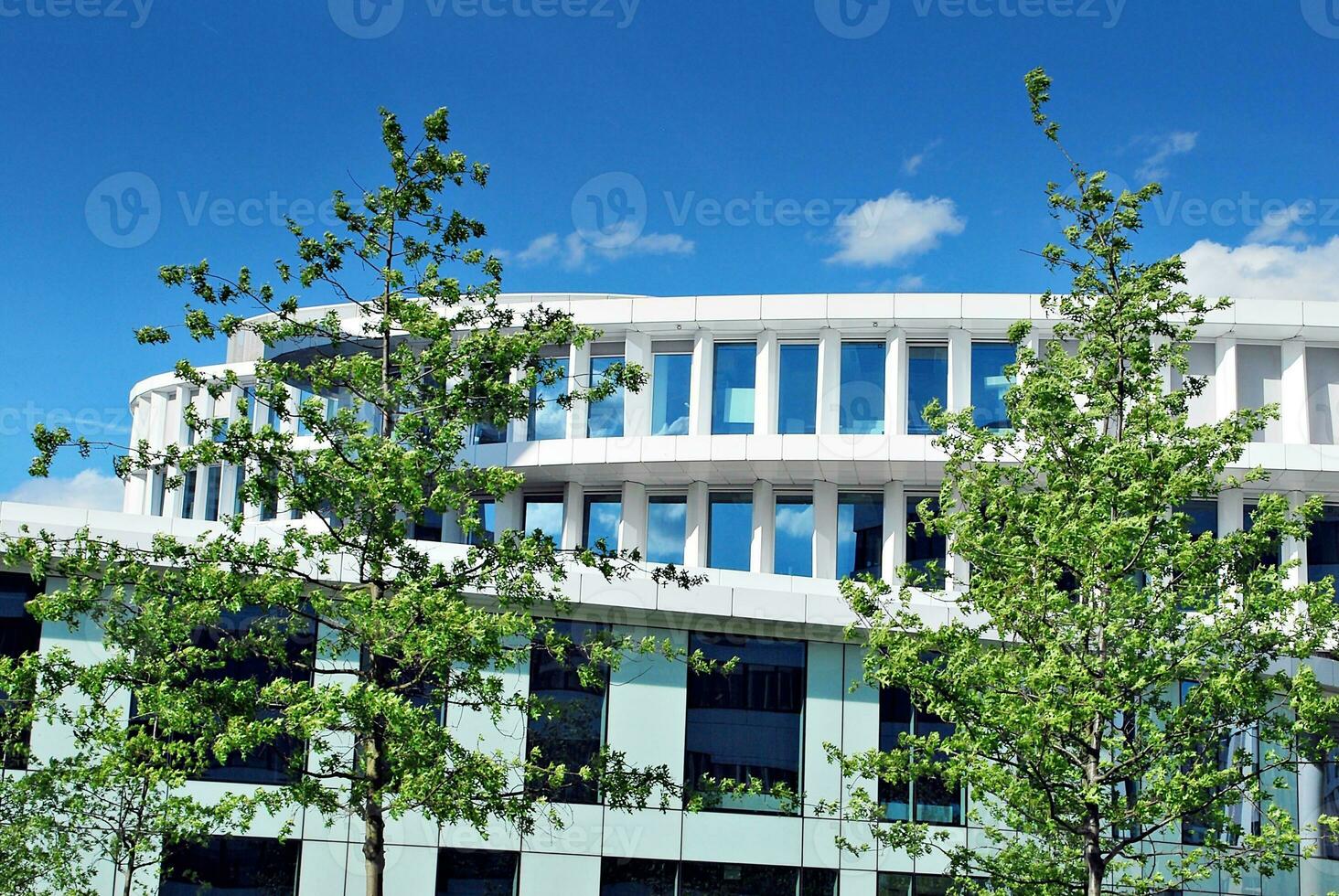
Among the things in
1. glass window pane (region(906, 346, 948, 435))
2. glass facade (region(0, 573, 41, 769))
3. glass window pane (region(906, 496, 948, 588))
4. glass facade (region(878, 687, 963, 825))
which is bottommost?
glass facade (region(878, 687, 963, 825))

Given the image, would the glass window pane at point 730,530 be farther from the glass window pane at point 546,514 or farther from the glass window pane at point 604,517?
the glass window pane at point 546,514

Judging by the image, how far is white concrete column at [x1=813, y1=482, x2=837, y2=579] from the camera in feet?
127

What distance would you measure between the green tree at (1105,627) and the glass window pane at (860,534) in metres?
19.5

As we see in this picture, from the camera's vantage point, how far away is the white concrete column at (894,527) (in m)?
38.5

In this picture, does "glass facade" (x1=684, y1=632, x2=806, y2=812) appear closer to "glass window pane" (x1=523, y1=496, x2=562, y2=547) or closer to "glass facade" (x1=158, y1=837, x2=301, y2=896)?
"glass facade" (x1=158, y1=837, x2=301, y2=896)

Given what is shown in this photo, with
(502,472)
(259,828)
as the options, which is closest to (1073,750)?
(502,472)

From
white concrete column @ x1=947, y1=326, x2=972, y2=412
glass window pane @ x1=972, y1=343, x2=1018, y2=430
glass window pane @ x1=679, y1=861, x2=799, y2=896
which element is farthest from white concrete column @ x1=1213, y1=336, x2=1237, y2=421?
glass window pane @ x1=679, y1=861, x2=799, y2=896

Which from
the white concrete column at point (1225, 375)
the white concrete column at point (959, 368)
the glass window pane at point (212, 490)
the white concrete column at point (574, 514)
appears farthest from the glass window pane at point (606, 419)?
the glass window pane at point (212, 490)

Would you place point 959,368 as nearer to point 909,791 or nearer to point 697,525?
point 697,525

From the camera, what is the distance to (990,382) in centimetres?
3731

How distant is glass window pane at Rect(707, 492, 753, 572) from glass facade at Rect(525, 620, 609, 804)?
13848 millimetres

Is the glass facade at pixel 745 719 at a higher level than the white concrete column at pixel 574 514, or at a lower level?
lower

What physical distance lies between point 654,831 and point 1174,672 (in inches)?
467

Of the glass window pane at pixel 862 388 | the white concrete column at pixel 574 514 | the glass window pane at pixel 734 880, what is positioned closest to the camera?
the glass window pane at pixel 734 880
